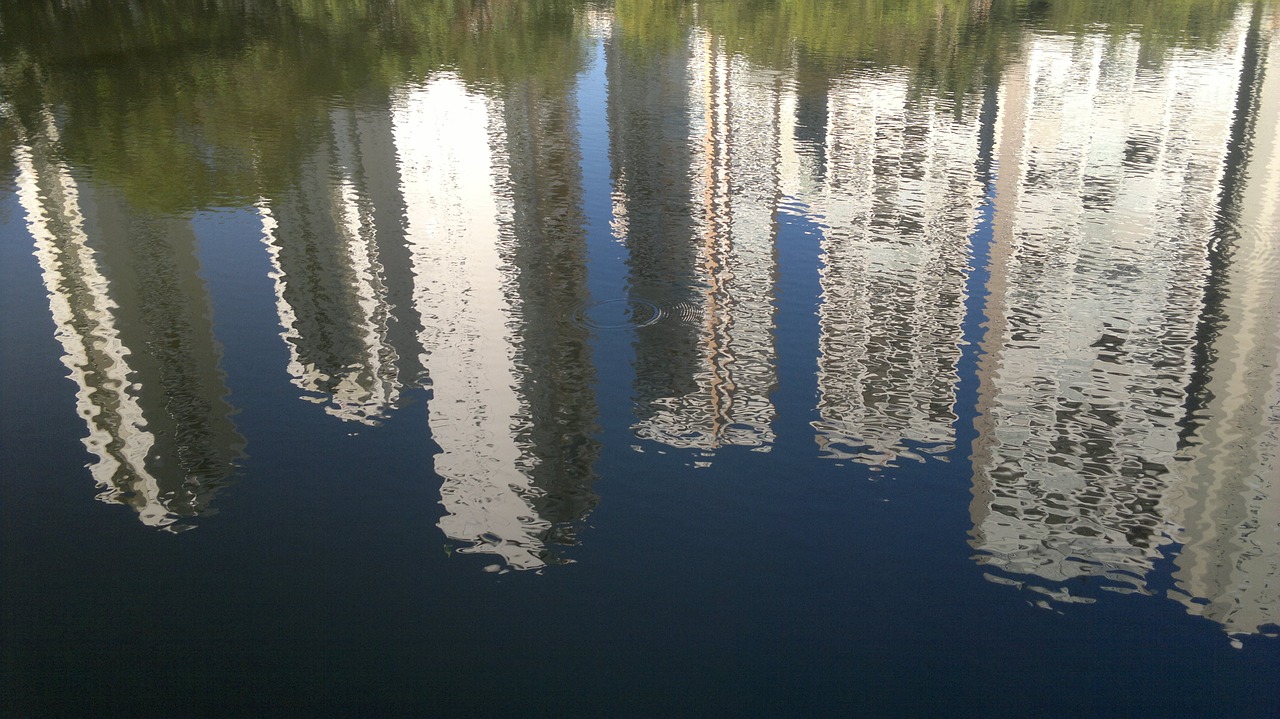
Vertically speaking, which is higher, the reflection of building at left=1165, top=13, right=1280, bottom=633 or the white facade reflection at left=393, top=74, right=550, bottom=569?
the white facade reflection at left=393, top=74, right=550, bottom=569

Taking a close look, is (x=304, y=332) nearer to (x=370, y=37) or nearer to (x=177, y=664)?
(x=177, y=664)

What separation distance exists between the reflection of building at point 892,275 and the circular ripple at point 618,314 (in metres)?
1.13

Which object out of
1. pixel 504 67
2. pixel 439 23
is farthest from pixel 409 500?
pixel 439 23

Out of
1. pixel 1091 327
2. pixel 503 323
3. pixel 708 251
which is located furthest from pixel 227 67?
pixel 1091 327

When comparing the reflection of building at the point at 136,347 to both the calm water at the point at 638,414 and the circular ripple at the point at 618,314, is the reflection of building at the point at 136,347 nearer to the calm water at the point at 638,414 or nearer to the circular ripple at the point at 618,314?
the calm water at the point at 638,414

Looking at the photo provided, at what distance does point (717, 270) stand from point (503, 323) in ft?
5.79

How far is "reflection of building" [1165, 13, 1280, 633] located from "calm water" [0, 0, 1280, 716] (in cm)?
2

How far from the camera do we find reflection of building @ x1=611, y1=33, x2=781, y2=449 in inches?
244

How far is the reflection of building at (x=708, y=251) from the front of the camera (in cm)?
619

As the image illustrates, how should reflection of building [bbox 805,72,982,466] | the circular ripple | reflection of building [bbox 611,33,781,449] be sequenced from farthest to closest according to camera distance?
the circular ripple < reflection of building [bbox 611,33,781,449] < reflection of building [bbox 805,72,982,466]

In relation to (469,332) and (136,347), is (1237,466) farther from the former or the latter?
(136,347)

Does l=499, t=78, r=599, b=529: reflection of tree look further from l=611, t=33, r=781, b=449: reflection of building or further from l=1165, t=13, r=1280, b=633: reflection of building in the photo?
l=1165, t=13, r=1280, b=633: reflection of building

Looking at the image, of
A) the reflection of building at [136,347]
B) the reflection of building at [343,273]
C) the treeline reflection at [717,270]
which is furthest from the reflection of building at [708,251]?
the reflection of building at [136,347]

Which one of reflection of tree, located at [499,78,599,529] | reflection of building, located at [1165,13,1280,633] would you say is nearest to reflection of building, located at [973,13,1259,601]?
reflection of building, located at [1165,13,1280,633]
